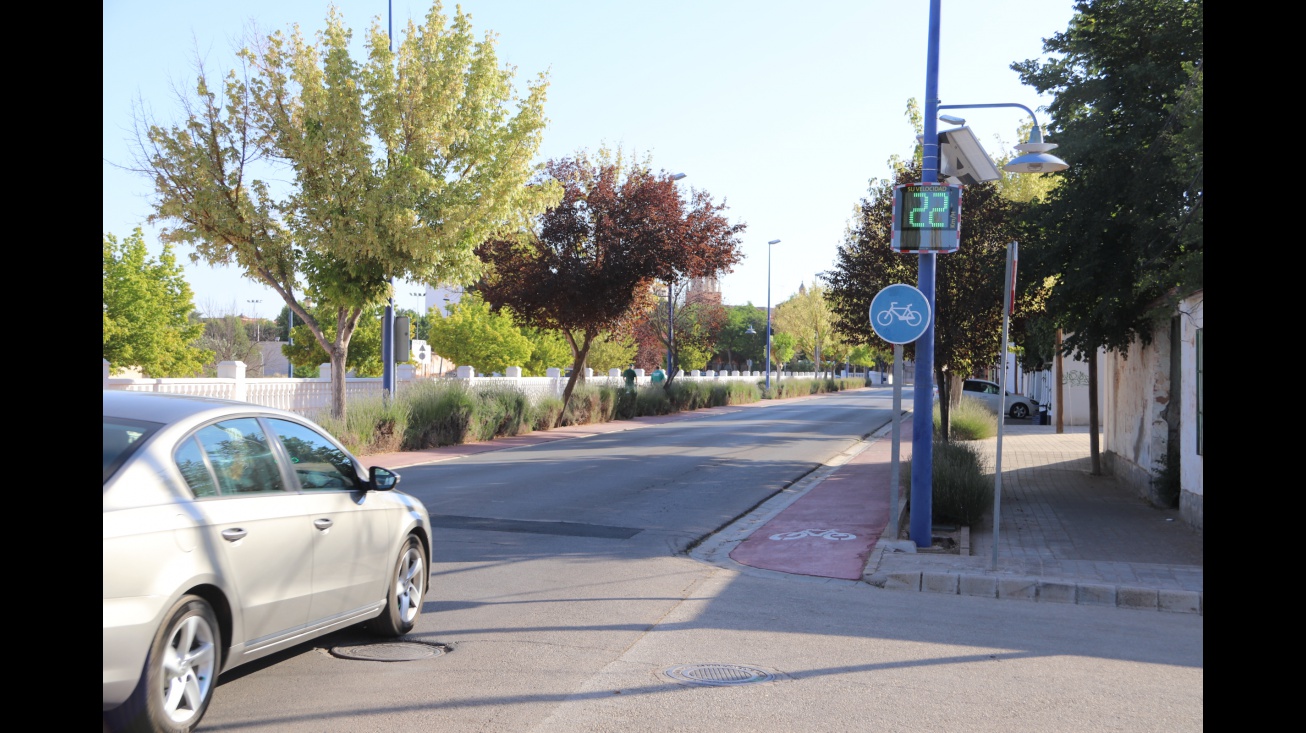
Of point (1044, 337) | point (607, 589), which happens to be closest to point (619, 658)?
point (607, 589)

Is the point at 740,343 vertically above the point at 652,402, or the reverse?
the point at 740,343

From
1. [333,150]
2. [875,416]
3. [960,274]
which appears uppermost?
[333,150]

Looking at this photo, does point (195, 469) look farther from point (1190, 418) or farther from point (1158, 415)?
point (1158, 415)

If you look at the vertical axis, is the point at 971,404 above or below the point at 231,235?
below

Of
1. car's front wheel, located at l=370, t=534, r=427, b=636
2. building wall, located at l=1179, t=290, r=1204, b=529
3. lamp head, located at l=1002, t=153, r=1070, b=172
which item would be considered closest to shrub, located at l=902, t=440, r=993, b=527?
building wall, located at l=1179, t=290, r=1204, b=529

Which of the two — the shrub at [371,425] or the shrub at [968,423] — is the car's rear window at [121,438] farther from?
the shrub at [968,423]

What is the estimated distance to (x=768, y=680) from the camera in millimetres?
5848

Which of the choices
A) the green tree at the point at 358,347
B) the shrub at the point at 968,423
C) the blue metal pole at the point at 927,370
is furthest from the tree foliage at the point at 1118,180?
the green tree at the point at 358,347

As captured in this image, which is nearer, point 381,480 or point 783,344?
point 381,480

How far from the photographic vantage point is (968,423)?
25.7m

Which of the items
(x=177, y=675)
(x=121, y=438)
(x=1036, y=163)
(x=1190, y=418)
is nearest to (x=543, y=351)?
(x=1190, y=418)

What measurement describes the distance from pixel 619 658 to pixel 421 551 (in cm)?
151

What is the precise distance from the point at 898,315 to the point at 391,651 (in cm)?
617
